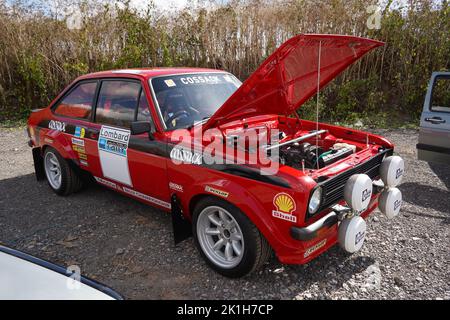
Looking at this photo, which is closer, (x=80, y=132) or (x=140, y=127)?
(x=140, y=127)

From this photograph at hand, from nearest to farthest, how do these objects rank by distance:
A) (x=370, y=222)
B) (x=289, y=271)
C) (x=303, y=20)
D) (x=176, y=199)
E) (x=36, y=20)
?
(x=289, y=271) → (x=176, y=199) → (x=370, y=222) → (x=303, y=20) → (x=36, y=20)

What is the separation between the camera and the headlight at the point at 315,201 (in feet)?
8.15

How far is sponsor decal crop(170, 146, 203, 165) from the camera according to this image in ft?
9.59

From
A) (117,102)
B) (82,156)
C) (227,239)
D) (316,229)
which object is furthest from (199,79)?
(316,229)

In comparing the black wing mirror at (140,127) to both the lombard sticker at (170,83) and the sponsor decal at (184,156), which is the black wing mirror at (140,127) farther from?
the lombard sticker at (170,83)

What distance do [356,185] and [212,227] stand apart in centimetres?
124

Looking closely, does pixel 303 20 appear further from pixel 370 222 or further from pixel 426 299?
pixel 426 299

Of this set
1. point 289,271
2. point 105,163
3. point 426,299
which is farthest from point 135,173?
point 426,299

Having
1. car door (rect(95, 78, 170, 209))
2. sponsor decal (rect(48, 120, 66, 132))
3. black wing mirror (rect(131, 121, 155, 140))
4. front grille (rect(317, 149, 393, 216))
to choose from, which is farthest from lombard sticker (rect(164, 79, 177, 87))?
front grille (rect(317, 149, 393, 216))

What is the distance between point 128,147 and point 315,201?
1909 mm

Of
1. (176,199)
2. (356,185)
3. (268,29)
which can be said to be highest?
(268,29)

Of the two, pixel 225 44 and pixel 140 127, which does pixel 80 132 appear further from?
pixel 225 44

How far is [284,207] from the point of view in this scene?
Answer: 2.48 m

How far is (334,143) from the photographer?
3.57m
